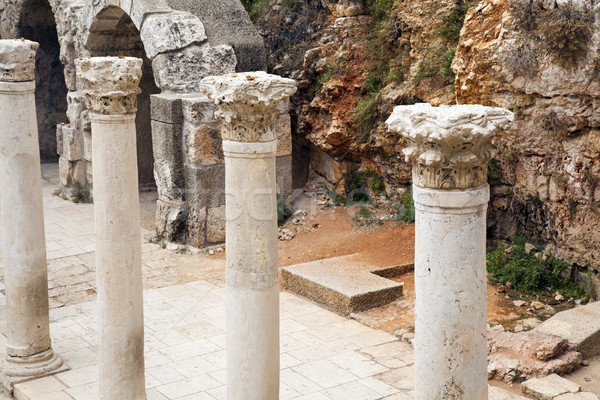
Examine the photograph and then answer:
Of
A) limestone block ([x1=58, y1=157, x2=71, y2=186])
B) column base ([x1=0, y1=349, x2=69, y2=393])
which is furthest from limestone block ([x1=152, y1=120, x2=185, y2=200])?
column base ([x1=0, y1=349, x2=69, y2=393])

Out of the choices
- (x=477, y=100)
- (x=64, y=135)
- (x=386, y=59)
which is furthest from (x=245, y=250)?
(x=64, y=135)

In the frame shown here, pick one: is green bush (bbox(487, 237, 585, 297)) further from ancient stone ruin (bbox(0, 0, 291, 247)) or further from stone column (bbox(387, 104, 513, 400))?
stone column (bbox(387, 104, 513, 400))

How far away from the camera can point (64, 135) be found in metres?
13.8

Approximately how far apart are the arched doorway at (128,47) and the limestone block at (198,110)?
2424 millimetres

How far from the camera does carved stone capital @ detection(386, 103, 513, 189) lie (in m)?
3.76

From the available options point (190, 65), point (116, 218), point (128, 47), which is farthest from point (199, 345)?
point (128, 47)

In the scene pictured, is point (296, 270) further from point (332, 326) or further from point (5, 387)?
point (5, 387)

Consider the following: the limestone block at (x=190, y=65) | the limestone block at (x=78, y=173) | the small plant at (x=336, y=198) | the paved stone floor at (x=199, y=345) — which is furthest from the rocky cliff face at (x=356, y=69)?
the limestone block at (x=78, y=173)

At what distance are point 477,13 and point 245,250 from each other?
514 centimetres

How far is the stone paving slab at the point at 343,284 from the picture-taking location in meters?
8.43

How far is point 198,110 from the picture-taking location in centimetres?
1044

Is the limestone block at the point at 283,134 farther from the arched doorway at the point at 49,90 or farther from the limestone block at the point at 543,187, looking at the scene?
the arched doorway at the point at 49,90

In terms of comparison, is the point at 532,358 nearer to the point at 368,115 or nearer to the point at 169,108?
the point at 368,115

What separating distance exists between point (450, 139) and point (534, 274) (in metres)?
5.16
